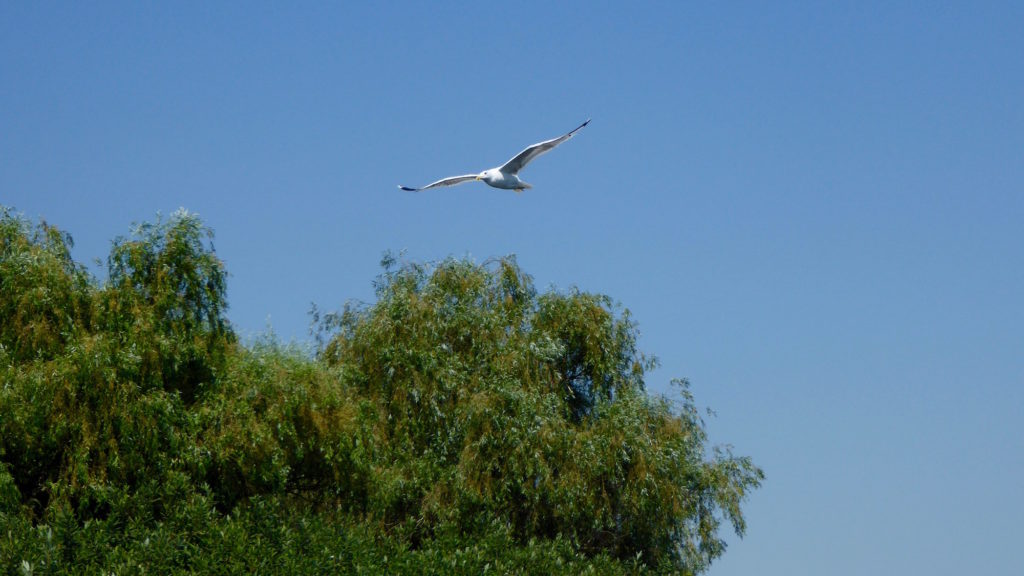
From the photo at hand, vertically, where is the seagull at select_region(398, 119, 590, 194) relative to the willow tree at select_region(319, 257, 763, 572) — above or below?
above

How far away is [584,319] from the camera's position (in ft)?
106

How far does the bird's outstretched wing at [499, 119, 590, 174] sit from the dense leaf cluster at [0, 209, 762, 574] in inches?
214

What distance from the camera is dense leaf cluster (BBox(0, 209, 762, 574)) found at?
20.5 metres

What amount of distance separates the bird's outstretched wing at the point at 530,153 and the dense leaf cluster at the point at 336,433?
5.43 metres

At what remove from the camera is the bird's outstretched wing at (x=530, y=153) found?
83.7 ft

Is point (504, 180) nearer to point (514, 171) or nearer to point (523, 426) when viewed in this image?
point (514, 171)

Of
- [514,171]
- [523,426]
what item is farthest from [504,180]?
[523,426]

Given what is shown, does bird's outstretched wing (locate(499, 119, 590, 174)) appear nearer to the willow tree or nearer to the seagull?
the seagull

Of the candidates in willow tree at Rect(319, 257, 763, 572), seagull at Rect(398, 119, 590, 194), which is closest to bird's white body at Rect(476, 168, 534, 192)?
seagull at Rect(398, 119, 590, 194)

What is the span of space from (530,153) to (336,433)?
6863 mm

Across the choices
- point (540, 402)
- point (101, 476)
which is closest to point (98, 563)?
point (101, 476)

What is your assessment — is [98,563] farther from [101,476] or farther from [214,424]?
[214,424]

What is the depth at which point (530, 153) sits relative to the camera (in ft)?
84.3

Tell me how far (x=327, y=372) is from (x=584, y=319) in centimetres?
908
